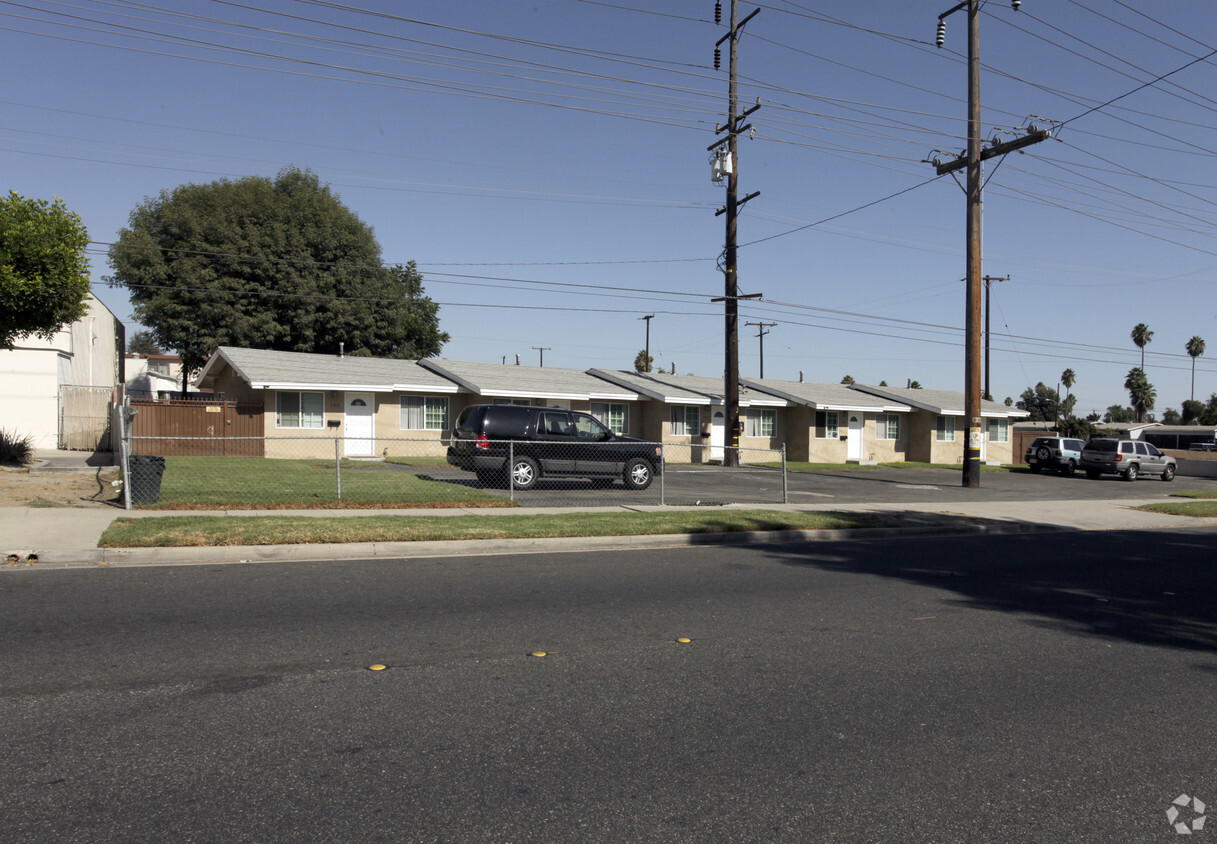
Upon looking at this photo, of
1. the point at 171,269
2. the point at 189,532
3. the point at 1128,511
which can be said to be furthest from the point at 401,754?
the point at 171,269

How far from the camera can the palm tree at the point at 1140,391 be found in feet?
308

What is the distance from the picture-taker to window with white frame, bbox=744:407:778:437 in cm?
3769

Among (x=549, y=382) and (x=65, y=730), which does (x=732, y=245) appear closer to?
(x=549, y=382)

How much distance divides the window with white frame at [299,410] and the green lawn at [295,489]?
15.5 ft

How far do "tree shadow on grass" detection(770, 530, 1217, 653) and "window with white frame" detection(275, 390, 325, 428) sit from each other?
2013cm

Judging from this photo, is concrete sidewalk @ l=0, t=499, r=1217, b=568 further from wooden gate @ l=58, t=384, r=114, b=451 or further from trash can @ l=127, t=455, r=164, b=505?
wooden gate @ l=58, t=384, r=114, b=451

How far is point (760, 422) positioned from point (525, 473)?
2126cm

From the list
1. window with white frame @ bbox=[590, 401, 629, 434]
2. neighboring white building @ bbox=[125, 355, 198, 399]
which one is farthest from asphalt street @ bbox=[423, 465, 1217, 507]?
neighboring white building @ bbox=[125, 355, 198, 399]

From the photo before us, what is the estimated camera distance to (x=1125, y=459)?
109 ft

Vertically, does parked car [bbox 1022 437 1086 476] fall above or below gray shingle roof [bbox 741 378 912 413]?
below

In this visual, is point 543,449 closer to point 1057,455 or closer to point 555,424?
point 555,424

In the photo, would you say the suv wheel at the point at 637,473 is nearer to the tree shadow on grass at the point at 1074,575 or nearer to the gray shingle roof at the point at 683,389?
the tree shadow on grass at the point at 1074,575

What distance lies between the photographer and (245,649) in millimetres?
6145

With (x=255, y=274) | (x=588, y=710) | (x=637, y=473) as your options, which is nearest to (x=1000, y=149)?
(x=637, y=473)
